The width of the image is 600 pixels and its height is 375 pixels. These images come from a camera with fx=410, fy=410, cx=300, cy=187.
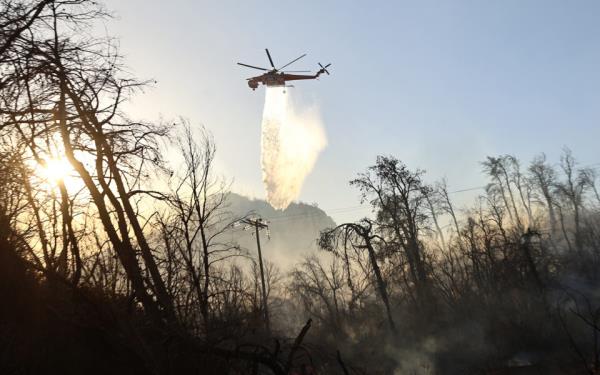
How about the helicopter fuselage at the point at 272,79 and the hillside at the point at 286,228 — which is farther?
the hillside at the point at 286,228

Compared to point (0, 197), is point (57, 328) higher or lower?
lower

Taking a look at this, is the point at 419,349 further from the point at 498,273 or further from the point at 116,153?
the point at 116,153

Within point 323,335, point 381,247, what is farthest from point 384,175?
point 323,335

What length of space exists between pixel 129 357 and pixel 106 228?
11.9 ft

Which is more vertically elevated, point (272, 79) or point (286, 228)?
point (286, 228)

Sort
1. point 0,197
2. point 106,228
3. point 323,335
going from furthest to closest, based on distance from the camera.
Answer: point 323,335 → point 106,228 → point 0,197

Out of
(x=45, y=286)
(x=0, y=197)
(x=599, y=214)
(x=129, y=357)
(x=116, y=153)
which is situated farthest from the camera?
(x=599, y=214)

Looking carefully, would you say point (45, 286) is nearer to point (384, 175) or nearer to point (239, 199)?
point (384, 175)

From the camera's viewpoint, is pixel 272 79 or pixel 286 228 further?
pixel 286 228

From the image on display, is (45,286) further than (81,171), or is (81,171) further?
(81,171)

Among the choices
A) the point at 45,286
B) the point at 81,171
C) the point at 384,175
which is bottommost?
the point at 45,286

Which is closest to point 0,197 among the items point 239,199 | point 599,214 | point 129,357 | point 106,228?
point 106,228

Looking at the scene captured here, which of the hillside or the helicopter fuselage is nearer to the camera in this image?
the helicopter fuselage

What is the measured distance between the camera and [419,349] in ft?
93.0
